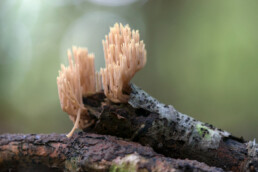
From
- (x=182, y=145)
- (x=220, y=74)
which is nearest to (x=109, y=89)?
(x=182, y=145)

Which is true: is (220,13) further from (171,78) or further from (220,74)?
(171,78)

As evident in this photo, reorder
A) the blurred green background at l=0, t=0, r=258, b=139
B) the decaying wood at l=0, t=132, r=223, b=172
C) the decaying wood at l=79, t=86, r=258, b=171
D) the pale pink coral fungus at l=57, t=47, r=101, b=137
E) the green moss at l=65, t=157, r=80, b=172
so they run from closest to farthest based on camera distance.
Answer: the decaying wood at l=0, t=132, r=223, b=172 < the green moss at l=65, t=157, r=80, b=172 < the decaying wood at l=79, t=86, r=258, b=171 < the pale pink coral fungus at l=57, t=47, r=101, b=137 < the blurred green background at l=0, t=0, r=258, b=139

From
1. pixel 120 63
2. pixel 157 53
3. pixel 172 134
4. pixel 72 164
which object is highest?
pixel 157 53

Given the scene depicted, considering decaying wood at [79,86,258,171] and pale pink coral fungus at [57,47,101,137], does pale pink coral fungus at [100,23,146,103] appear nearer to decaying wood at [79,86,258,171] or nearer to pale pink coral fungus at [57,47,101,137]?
decaying wood at [79,86,258,171]

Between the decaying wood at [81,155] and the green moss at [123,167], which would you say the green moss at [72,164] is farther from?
the green moss at [123,167]

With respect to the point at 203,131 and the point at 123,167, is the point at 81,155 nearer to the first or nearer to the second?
the point at 123,167

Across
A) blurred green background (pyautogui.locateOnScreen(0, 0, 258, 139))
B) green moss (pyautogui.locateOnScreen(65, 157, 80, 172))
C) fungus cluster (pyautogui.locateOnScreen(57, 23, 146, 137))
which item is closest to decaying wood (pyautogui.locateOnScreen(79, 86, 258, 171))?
fungus cluster (pyautogui.locateOnScreen(57, 23, 146, 137))

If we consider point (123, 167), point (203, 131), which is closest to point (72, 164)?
point (123, 167)
